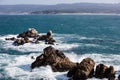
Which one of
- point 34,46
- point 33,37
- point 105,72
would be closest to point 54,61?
point 105,72

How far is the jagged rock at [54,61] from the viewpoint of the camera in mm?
58469

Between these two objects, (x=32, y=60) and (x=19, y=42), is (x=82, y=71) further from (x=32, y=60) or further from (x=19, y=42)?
(x=19, y=42)

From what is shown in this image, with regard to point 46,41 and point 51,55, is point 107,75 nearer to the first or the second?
point 51,55

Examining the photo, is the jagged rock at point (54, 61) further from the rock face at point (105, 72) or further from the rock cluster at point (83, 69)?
the rock face at point (105, 72)

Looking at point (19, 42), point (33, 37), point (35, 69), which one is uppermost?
point (35, 69)

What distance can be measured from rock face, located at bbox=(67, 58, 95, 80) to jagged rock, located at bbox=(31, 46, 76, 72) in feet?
13.6

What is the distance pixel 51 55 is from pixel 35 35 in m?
40.3

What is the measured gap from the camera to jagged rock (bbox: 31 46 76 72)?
5847 cm

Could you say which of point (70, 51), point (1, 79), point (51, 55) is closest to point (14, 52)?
point (70, 51)

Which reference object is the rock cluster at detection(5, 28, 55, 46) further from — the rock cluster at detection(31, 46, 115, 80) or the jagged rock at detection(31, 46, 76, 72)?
the rock cluster at detection(31, 46, 115, 80)

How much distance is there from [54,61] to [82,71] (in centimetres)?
885

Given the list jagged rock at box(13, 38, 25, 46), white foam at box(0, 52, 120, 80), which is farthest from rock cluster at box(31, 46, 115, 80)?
jagged rock at box(13, 38, 25, 46)

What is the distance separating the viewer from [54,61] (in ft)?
197

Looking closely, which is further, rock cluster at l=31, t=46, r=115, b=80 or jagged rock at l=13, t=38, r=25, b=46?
jagged rock at l=13, t=38, r=25, b=46
